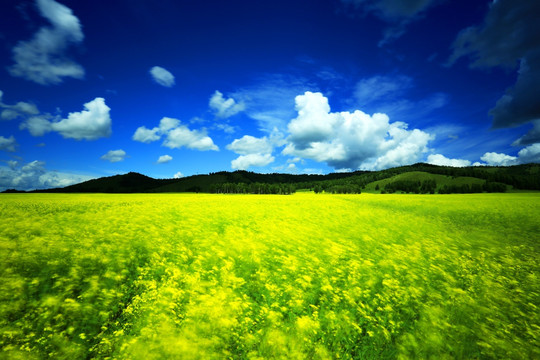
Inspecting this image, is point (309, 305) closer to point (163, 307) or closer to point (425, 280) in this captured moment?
point (163, 307)

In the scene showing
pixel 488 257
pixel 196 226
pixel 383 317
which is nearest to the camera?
pixel 383 317

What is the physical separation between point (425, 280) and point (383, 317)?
6830 mm

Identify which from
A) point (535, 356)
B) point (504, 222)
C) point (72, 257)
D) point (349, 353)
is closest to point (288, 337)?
point (349, 353)

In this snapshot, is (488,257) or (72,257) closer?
(72,257)

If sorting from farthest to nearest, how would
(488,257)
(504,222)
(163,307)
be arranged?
(504,222)
(488,257)
(163,307)

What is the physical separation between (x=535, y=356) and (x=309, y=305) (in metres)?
9.97

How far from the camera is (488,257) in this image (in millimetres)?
21531

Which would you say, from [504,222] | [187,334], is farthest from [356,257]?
[504,222]

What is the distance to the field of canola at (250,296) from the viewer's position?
30.9ft

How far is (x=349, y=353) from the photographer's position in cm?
977

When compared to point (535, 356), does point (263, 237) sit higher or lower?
higher

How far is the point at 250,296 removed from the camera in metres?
13.0

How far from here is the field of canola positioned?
9.41 m

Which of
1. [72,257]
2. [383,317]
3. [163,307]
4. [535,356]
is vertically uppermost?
[72,257]
